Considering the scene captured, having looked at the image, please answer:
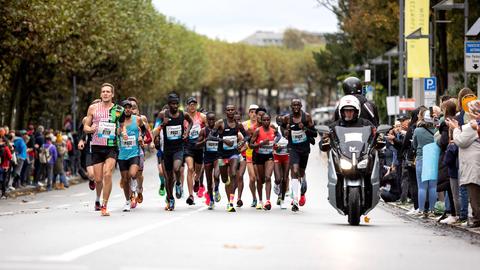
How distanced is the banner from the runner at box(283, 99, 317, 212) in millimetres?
15625

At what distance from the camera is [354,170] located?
17.3 meters

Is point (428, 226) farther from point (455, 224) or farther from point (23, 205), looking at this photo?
point (23, 205)

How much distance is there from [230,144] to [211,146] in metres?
0.48

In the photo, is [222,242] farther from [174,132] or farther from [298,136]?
[298,136]

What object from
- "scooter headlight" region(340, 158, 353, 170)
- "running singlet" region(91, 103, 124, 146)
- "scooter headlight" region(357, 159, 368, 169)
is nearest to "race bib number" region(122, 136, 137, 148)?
"running singlet" region(91, 103, 124, 146)

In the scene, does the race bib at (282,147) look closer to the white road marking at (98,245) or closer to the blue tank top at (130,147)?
the blue tank top at (130,147)

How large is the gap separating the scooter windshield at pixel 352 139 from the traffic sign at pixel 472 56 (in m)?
6.87

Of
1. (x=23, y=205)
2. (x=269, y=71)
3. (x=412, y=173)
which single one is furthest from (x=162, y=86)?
(x=269, y=71)

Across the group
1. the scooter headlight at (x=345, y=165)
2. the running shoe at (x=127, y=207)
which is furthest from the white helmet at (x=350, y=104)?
the running shoe at (x=127, y=207)

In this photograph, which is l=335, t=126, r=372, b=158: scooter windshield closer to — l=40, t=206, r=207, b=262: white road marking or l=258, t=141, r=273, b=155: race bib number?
l=40, t=206, r=207, b=262: white road marking

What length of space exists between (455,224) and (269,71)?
179 meters

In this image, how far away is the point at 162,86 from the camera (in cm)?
→ 8769

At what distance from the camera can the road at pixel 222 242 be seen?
37.7ft

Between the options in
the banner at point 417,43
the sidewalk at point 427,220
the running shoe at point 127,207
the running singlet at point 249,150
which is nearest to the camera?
the sidewalk at point 427,220
